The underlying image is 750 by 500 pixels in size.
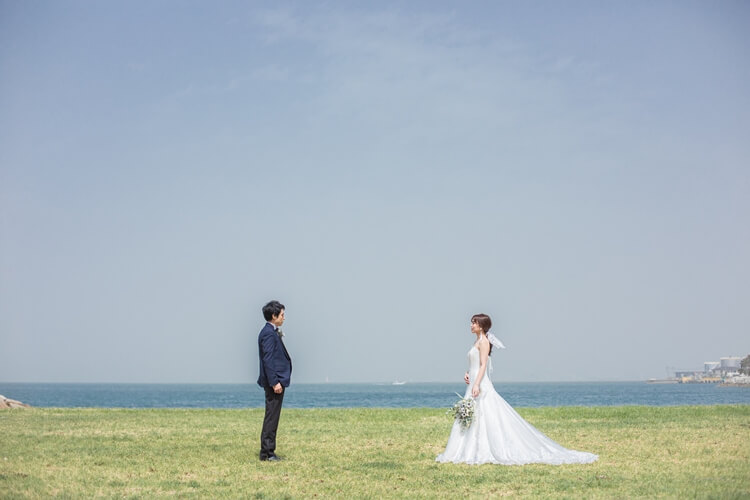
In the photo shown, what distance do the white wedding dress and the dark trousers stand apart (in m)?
3.36

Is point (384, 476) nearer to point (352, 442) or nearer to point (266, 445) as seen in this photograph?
point (266, 445)

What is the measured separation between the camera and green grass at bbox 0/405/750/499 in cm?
1118

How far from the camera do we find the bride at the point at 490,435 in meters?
13.8

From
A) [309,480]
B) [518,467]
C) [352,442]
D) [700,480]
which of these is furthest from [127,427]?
[700,480]

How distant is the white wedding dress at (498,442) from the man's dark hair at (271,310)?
4.22 metres

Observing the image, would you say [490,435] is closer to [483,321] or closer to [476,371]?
[476,371]

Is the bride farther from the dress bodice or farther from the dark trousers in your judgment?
the dark trousers

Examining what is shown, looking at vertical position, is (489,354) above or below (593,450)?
above

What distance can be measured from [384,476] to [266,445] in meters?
3.03

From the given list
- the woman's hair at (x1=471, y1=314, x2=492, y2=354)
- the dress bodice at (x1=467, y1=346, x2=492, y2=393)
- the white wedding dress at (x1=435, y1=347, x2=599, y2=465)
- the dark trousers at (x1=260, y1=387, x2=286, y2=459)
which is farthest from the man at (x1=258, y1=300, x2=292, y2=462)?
the woman's hair at (x1=471, y1=314, x2=492, y2=354)

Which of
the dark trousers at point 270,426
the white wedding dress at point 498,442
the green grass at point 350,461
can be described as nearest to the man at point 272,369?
the dark trousers at point 270,426

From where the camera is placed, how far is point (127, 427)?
22.1 metres

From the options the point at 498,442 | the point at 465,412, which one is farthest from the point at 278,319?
the point at 498,442

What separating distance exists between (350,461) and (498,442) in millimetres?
2951
